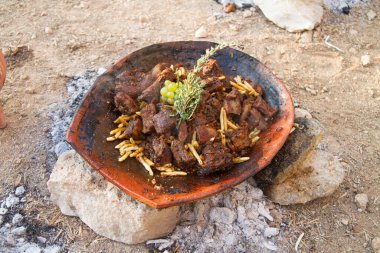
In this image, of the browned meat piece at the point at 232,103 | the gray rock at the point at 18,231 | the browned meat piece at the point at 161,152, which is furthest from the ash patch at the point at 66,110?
the browned meat piece at the point at 232,103

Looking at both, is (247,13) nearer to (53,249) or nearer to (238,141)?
(238,141)

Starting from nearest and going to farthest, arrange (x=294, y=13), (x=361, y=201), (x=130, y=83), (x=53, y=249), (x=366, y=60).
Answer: (x=53, y=249)
(x=130, y=83)
(x=361, y=201)
(x=366, y=60)
(x=294, y=13)

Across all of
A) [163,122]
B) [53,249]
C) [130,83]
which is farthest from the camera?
[130,83]

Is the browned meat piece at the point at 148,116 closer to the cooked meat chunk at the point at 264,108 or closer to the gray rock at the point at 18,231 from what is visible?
the cooked meat chunk at the point at 264,108

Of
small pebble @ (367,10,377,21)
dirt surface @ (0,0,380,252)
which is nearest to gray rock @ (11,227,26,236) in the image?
dirt surface @ (0,0,380,252)

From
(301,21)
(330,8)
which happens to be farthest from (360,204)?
(330,8)

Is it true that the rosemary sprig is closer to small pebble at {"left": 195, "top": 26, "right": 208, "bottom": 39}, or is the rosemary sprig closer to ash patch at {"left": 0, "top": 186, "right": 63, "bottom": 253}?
ash patch at {"left": 0, "top": 186, "right": 63, "bottom": 253}

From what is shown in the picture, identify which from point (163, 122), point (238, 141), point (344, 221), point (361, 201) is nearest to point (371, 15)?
point (361, 201)

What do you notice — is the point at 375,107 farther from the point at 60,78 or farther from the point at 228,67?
the point at 60,78
